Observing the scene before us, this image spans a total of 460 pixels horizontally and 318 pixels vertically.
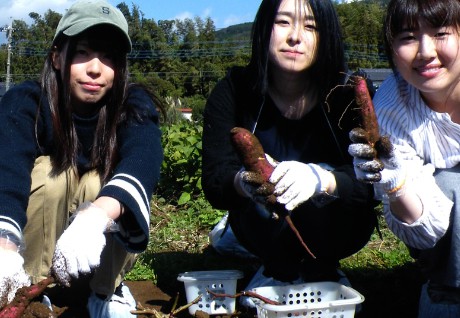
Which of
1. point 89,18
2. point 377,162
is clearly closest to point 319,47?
point 377,162

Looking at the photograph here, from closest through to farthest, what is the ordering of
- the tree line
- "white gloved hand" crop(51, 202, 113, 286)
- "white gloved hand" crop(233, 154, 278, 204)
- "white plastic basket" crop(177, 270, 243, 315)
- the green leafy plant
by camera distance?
"white gloved hand" crop(51, 202, 113, 286)
"white gloved hand" crop(233, 154, 278, 204)
"white plastic basket" crop(177, 270, 243, 315)
the green leafy plant
the tree line

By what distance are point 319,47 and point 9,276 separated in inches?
50.8

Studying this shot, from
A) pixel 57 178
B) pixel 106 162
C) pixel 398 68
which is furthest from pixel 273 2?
pixel 57 178

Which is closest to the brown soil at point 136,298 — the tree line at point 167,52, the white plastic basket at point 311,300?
the white plastic basket at point 311,300

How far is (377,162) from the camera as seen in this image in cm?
168

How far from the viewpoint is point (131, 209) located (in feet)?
6.23

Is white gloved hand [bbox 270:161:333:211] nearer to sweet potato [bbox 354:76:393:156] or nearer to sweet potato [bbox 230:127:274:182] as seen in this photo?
sweet potato [bbox 230:127:274:182]

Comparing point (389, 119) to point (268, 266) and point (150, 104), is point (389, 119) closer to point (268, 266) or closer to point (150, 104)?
point (268, 266)

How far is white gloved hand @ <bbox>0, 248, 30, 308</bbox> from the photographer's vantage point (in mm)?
1639

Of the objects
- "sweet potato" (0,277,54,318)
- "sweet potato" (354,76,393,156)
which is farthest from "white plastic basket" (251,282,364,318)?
"sweet potato" (0,277,54,318)

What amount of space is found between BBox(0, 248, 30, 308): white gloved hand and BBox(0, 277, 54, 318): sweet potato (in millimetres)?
16

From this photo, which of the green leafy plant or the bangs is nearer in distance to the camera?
the bangs

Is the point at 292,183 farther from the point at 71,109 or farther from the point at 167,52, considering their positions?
the point at 167,52

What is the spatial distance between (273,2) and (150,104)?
1.91ft
